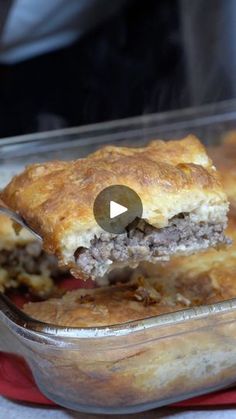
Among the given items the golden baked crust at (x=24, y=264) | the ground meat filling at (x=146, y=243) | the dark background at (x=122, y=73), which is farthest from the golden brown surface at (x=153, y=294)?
the dark background at (x=122, y=73)

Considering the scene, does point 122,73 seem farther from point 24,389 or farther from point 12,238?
point 24,389

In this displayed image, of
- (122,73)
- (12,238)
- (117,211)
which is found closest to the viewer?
(117,211)

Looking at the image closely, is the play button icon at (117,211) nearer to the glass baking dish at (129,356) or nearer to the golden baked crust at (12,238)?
the glass baking dish at (129,356)

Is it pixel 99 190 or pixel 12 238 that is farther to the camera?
pixel 12 238

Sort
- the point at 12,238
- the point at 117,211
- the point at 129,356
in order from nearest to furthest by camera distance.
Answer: the point at 129,356, the point at 117,211, the point at 12,238

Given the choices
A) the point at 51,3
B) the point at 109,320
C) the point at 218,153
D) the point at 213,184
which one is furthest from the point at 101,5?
the point at 109,320

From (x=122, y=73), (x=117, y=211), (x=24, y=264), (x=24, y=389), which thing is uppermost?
(x=122, y=73)

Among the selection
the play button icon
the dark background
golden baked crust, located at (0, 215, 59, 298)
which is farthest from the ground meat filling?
the dark background

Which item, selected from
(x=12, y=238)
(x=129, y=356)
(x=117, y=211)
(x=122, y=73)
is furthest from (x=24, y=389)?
(x=122, y=73)
